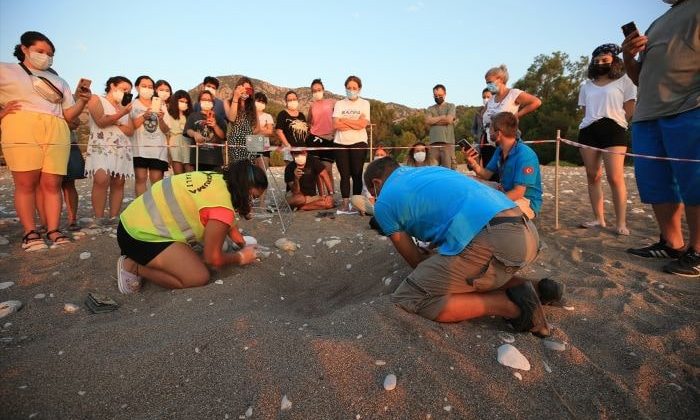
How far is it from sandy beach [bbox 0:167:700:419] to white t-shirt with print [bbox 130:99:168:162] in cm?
231

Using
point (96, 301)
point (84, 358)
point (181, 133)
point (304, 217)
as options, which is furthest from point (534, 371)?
point (181, 133)

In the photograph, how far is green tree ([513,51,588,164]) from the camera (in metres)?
17.4

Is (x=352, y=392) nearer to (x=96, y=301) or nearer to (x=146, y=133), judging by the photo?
(x=96, y=301)

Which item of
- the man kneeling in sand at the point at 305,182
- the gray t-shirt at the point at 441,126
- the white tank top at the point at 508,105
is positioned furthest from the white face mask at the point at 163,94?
the gray t-shirt at the point at 441,126

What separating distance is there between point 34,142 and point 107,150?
40.6 inches

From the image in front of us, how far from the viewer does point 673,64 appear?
9.66 feet

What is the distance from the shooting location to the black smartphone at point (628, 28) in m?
3.08

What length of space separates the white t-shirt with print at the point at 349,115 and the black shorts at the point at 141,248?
358cm

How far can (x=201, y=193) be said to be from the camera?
9.63 feet

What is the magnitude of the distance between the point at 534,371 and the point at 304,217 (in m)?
4.20

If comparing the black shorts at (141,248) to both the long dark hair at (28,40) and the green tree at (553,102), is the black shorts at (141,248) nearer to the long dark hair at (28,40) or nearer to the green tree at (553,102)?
the long dark hair at (28,40)

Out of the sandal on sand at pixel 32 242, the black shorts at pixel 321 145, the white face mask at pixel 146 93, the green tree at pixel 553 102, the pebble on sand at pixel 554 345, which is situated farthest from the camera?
the green tree at pixel 553 102

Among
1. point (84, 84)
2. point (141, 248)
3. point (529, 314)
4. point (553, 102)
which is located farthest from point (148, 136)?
point (553, 102)

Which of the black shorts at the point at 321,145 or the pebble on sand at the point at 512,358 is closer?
the pebble on sand at the point at 512,358
